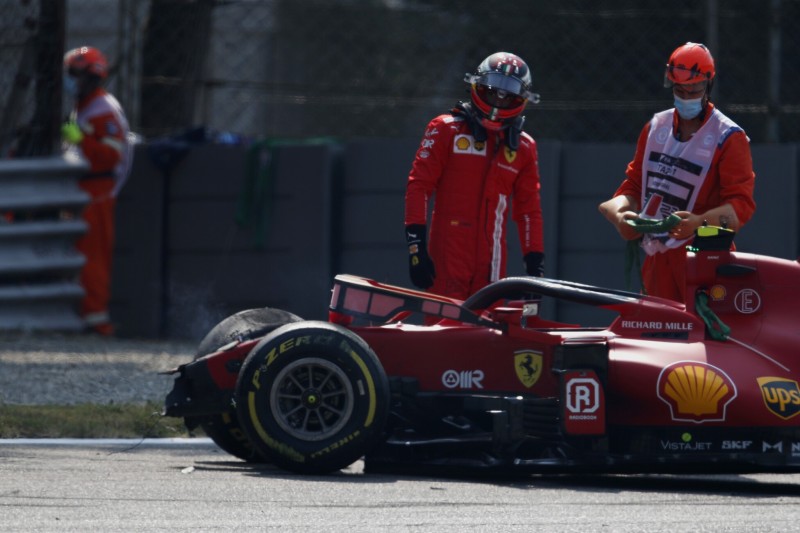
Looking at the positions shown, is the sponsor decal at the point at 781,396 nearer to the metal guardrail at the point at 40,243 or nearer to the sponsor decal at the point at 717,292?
the sponsor decal at the point at 717,292

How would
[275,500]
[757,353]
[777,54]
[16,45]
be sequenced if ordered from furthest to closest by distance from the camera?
[16,45]
[777,54]
[757,353]
[275,500]

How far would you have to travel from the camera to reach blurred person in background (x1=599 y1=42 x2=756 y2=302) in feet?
23.2

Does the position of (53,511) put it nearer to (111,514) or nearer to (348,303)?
(111,514)

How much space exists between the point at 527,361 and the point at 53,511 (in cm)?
201

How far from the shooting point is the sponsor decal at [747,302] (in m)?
6.29

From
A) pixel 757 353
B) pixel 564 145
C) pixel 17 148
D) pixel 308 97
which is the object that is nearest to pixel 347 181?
pixel 308 97

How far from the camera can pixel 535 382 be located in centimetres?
630

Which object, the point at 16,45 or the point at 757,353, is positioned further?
the point at 16,45

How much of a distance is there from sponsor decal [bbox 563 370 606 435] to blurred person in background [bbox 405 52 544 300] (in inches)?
68.0

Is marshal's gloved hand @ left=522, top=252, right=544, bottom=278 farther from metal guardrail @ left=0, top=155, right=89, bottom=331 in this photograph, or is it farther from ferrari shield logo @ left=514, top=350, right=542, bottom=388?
metal guardrail @ left=0, top=155, right=89, bottom=331

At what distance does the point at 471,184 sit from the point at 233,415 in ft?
6.28

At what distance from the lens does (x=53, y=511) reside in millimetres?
5195

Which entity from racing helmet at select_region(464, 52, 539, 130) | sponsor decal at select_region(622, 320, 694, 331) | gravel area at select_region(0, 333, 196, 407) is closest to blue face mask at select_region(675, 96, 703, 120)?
racing helmet at select_region(464, 52, 539, 130)

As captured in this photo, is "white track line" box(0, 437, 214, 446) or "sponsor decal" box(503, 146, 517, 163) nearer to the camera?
"white track line" box(0, 437, 214, 446)
